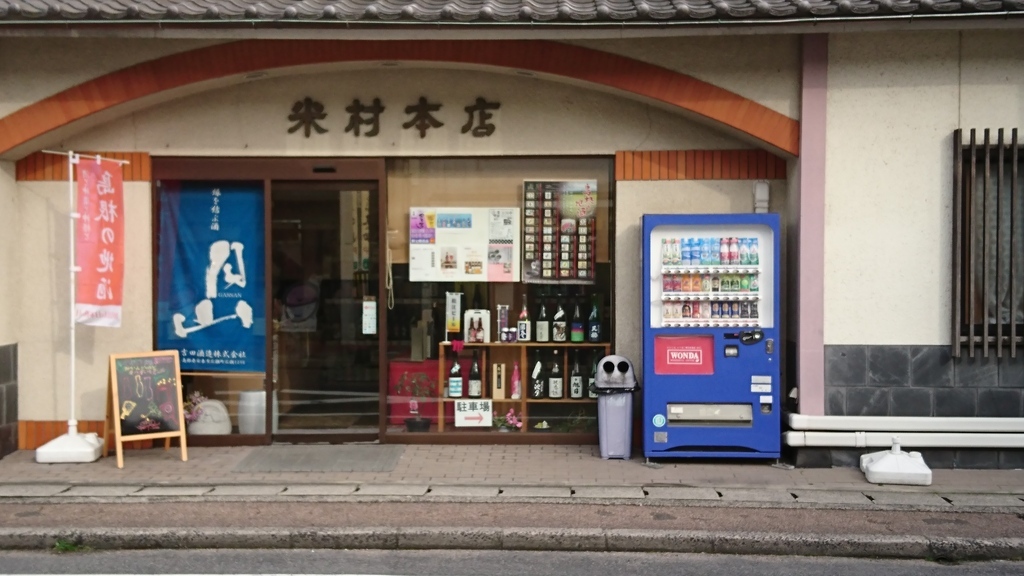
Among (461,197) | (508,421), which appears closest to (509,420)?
(508,421)

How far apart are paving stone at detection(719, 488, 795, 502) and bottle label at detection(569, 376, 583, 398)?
2.30 meters

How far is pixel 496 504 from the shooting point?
7.86 m

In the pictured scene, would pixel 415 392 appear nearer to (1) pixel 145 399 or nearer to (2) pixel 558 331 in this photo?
(2) pixel 558 331

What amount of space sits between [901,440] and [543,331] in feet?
11.9

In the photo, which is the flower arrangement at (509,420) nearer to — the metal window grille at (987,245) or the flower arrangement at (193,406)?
the flower arrangement at (193,406)

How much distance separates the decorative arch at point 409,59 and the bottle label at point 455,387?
10.8 ft

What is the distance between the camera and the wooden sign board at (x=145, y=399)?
369 inches

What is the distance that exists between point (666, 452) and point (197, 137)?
5705 mm

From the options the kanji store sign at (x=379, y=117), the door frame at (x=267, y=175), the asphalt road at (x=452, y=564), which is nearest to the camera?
the asphalt road at (x=452, y=564)

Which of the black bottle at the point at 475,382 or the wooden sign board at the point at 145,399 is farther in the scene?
the black bottle at the point at 475,382

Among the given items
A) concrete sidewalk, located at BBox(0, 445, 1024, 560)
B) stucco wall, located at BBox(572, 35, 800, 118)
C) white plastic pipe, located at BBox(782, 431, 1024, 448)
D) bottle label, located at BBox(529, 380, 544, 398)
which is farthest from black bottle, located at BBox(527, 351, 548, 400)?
stucco wall, located at BBox(572, 35, 800, 118)

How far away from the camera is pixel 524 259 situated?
33.6 ft

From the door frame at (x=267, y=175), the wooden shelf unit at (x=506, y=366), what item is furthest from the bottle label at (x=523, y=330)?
the door frame at (x=267, y=175)

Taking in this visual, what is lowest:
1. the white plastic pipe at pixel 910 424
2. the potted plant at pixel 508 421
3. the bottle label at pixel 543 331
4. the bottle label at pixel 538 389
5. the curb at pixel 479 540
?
the curb at pixel 479 540
